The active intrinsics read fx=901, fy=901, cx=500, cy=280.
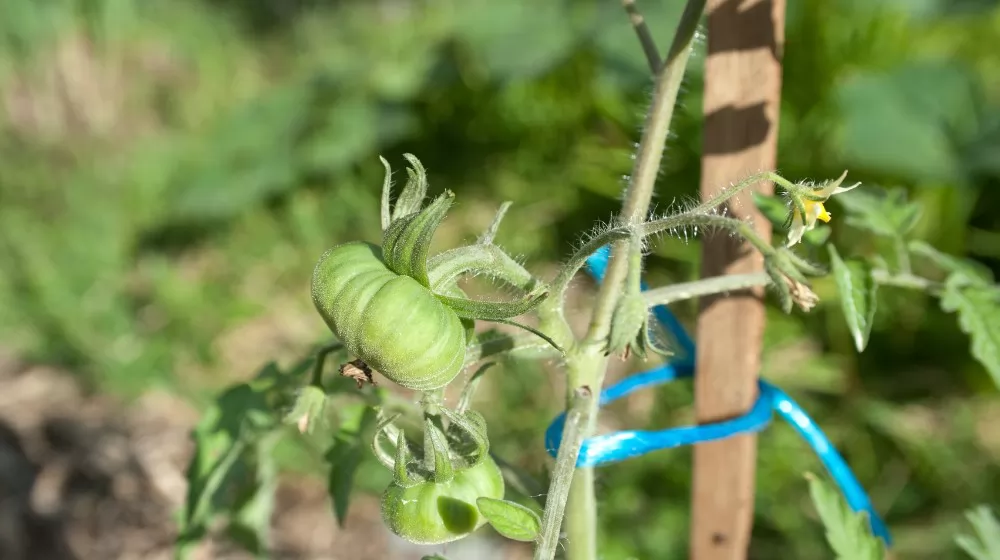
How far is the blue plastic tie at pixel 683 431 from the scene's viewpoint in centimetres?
116

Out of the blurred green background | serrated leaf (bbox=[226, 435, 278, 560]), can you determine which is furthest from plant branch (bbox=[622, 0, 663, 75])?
the blurred green background

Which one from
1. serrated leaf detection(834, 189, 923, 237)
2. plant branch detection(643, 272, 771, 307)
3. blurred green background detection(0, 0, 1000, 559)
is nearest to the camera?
plant branch detection(643, 272, 771, 307)

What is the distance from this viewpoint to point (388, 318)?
84 cm

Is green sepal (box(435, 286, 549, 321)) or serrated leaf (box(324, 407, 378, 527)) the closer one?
green sepal (box(435, 286, 549, 321))

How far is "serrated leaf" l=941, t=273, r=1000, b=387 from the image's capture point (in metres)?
→ 1.18

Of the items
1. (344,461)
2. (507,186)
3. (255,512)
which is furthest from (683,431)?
(507,186)

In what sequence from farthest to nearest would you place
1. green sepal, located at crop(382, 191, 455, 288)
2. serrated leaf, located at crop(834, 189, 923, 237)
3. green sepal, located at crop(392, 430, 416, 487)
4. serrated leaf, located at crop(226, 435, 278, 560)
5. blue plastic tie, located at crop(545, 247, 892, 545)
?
serrated leaf, located at crop(226, 435, 278, 560), serrated leaf, located at crop(834, 189, 923, 237), blue plastic tie, located at crop(545, 247, 892, 545), green sepal, located at crop(392, 430, 416, 487), green sepal, located at crop(382, 191, 455, 288)

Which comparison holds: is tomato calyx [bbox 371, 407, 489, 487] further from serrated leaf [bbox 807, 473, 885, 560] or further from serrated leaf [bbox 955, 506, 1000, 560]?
serrated leaf [bbox 955, 506, 1000, 560]

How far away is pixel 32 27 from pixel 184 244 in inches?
64.5

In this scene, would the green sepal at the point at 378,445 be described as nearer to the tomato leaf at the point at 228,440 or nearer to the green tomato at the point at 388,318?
the green tomato at the point at 388,318

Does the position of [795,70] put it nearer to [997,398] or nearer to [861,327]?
[997,398]

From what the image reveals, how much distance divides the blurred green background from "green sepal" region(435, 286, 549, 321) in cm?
149

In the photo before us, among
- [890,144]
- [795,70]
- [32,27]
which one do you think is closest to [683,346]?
[890,144]

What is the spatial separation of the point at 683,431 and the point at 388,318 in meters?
0.57
